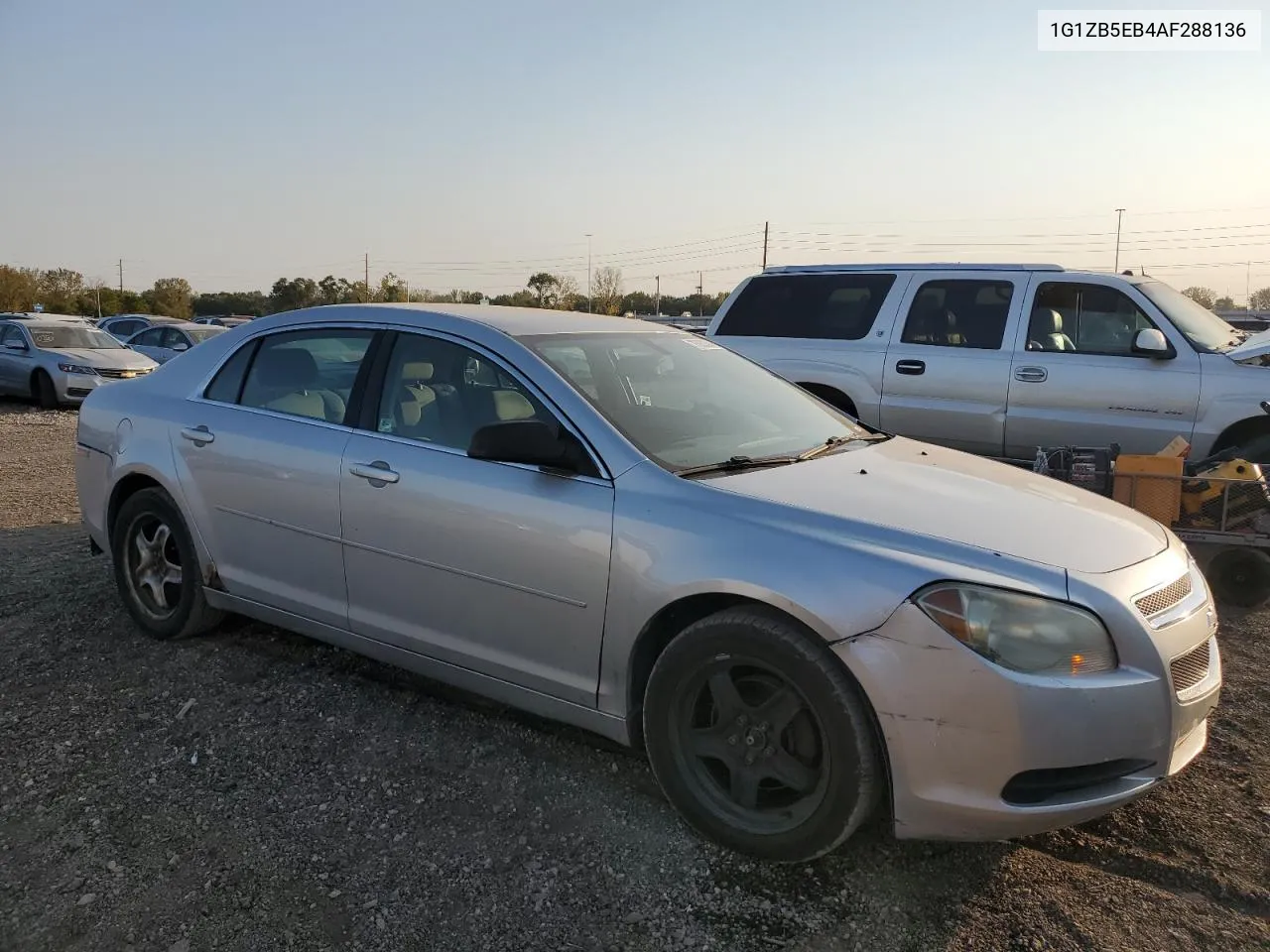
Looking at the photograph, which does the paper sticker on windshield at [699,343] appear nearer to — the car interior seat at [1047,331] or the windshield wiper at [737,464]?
the windshield wiper at [737,464]

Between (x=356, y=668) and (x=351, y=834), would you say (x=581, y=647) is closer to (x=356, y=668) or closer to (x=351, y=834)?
(x=351, y=834)

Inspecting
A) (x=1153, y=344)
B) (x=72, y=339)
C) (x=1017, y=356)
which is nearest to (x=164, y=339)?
(x=72, y=339)

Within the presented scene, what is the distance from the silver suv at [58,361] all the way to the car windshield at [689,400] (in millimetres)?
13743

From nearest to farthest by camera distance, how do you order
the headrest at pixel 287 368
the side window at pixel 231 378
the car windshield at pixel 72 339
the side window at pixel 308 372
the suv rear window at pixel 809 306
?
the side window at pixel 308 372, the headrest at pixel 287 368, the side window at pixel 231 378, the suv rear window at pixel 809 306, the car windshield at pixel 72 339

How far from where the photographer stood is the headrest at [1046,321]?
280 inches

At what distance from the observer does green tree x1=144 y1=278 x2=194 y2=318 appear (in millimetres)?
69375

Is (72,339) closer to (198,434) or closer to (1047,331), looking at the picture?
(198,434)

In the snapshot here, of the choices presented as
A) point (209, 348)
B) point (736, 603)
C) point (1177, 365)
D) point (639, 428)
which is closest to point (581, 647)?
point (736, 603)

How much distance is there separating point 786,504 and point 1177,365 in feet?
16.5

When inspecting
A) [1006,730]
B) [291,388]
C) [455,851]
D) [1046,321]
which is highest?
[1046,321]

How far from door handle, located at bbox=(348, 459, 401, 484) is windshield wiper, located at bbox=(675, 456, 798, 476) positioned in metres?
1.15

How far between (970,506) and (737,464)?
2.53ft

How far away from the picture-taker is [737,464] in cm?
331

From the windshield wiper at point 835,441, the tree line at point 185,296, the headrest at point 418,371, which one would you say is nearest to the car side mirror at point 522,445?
the headrest at point 418,371
